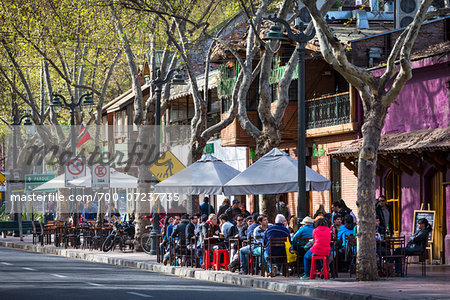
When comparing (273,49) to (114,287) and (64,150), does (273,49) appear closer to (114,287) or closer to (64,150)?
(114,287)

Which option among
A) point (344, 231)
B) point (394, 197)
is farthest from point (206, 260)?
point (394, 197)

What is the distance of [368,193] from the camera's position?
729 inches

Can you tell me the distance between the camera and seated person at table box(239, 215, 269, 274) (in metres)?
20.9

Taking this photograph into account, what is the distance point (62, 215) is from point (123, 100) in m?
15.1

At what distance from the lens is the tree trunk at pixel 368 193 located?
18484 mm

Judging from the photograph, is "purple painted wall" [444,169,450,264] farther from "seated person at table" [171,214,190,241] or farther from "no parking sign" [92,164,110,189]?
"no parking sign" [92,164,110,189]

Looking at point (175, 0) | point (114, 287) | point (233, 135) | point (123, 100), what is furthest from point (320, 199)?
point (123, 100)

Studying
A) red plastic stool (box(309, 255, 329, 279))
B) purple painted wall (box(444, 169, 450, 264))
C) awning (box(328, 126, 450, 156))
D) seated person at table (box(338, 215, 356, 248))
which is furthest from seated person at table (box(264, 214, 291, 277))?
purple painted wall (box(444, 169, 450, 264))

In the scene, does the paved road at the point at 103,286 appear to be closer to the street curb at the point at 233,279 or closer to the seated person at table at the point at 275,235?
the street curb at the point at 233,279

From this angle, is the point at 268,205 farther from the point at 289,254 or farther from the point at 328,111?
the point at 328,111

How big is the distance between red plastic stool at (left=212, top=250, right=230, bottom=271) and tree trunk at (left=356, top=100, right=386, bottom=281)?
508 cm

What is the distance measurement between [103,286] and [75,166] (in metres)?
20.3

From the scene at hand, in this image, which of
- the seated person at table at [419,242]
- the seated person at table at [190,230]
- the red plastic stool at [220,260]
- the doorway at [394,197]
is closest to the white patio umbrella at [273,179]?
the seated person at table at [190,230]

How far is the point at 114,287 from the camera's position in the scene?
18.5 metres
